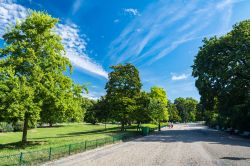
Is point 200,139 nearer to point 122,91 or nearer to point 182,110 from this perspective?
point 122,91

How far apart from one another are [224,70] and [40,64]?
29.9 meters

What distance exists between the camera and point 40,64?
25.2 metres

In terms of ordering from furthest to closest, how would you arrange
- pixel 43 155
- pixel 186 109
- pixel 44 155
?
pixel 186 109 < pixel 44 155 < pixel 43 155

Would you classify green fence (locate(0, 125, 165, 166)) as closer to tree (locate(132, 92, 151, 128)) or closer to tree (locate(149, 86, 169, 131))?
tree (locate(132, 92, 151, 128))

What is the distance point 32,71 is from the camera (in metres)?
23.8

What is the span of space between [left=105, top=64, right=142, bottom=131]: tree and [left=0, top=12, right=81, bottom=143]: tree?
19.5 m

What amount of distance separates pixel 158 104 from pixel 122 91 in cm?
1940

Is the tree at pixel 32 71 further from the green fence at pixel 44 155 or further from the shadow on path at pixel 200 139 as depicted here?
the shadow on path at pixel 200 139

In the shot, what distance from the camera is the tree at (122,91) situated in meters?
46.8

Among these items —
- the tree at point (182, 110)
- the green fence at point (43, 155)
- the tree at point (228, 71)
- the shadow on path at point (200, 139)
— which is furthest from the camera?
the tree at point (182, 110)

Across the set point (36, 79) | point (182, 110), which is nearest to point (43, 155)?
point (36, 79)

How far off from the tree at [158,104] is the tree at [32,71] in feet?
118

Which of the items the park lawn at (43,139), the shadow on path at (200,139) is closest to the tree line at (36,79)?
the park lawn at (43,139)

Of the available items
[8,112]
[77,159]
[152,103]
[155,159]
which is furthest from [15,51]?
[152,103]
